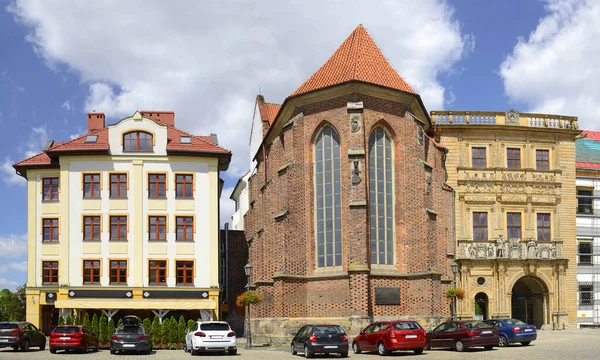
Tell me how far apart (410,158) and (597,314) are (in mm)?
22301

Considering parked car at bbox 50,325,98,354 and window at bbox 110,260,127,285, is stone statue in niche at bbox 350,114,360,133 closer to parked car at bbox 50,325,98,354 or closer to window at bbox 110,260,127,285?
parked car at bbox 50,325,98,354

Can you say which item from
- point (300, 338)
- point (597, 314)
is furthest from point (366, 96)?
point (597, 314)

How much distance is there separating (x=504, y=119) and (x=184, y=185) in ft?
71.5

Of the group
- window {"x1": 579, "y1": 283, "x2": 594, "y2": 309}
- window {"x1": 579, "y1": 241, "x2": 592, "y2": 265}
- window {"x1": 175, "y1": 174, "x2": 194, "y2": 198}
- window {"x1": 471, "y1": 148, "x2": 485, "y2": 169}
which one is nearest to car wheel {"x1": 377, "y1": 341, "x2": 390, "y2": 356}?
window {"x1": 175, "y1": 174, "x2": 194, "y2": 198}

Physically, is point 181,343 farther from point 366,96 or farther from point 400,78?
point 400,78

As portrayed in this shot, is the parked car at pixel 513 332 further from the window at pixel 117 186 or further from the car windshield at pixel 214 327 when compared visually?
the window at pixel 117 186

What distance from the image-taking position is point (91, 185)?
1693 inches

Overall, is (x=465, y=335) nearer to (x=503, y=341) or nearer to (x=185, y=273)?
(x=503, y=341)

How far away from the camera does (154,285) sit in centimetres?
4219

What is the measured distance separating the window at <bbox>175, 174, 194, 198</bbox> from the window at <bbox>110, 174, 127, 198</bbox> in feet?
9.96

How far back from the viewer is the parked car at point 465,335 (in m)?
28.0

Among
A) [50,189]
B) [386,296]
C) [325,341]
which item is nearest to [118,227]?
[50,189]

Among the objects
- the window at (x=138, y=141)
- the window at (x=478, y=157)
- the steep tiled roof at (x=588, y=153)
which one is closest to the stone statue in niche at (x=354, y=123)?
the window at (x=138, y=141)

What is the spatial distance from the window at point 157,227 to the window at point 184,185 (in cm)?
175
